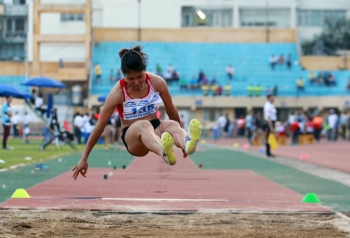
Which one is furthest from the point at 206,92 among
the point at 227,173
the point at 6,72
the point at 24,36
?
the point at 227,173

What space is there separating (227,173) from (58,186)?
17.0ft

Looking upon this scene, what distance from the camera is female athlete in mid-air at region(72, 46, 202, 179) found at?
24.7 ft

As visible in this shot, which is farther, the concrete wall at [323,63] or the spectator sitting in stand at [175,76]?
the concrete wall at [323,63]

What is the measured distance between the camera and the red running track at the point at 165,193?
32.6 ft

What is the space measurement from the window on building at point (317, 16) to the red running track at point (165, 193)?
53106mm

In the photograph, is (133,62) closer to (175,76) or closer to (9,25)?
(175,76)

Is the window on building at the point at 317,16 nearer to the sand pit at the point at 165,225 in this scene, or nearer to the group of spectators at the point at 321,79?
the group of spectators at the point at 321,79

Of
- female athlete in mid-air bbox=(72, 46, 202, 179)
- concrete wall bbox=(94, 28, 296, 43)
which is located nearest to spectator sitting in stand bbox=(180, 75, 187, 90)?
concrete wall bbox=(94, 28, 296, 43)

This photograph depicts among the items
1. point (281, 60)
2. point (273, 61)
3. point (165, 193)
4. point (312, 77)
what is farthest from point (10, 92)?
point (281, 60)

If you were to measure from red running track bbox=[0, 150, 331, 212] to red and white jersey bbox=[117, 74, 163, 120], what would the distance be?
1779 millimetres

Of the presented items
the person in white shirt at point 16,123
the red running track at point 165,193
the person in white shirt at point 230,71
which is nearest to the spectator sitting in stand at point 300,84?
the person in white shirt at point 230,71

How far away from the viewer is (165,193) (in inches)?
467

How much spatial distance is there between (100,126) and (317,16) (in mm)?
62573

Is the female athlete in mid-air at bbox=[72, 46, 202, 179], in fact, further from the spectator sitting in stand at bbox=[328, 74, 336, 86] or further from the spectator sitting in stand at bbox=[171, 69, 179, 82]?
the spectator sitting in stand at bbox=[328, 74, 336, 86]
